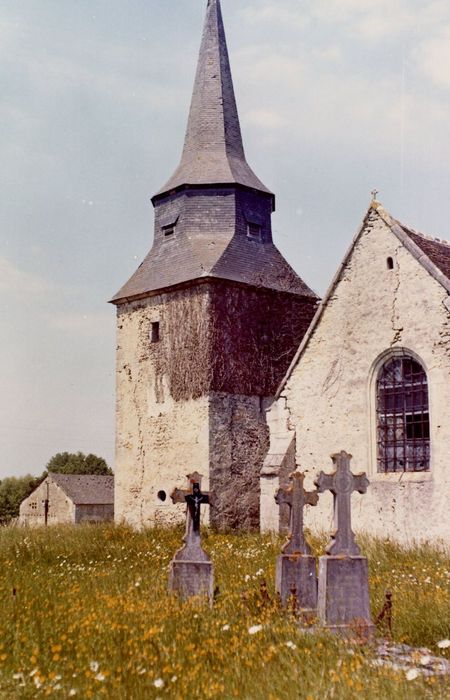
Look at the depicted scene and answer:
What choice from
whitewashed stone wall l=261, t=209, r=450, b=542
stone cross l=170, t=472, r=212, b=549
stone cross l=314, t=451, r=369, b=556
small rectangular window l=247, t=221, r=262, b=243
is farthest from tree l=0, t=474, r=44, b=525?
stone cross l=314, t=451, r=369, b=556

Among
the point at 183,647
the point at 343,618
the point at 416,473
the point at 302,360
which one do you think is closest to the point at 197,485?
the point at 343,618

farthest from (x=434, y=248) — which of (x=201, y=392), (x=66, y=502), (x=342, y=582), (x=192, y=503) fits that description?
(x=66, y=502)

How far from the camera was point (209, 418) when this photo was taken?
20.8 metres

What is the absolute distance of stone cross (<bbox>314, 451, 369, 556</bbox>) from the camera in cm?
838

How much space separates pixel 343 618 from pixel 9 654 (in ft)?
11.3

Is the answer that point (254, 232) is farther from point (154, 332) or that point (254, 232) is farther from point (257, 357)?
point (154, 332)

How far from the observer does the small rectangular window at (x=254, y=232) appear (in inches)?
940

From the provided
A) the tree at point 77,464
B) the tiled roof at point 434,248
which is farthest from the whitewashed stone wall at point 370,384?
the tree at point 77,464

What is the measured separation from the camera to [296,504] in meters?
9.88

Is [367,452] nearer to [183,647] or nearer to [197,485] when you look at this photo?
[197,485]

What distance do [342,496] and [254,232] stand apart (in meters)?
16.3

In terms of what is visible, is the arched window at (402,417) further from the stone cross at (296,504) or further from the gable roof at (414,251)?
the stone cross at (296,504)

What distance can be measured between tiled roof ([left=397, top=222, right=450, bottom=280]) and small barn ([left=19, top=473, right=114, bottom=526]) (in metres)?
40.5

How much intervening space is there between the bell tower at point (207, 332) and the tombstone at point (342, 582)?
39.8 ft
